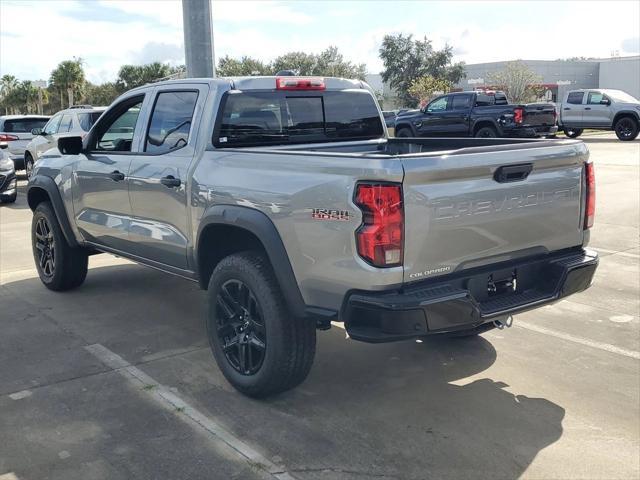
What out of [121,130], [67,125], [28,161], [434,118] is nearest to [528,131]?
[434,118]

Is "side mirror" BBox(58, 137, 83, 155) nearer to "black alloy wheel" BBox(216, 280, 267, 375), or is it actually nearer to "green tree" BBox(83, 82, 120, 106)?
"black alloy wheel" BBox(216, 280, 267, 375)

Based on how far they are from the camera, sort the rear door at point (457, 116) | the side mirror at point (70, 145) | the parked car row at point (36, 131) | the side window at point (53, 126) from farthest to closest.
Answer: the rear door at point (457, 116), the side window at point (53, 126), the parked car row at point (36, 131), the side mirror at point (70, 145)

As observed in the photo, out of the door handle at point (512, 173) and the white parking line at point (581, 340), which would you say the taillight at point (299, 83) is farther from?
the white parking line at point (581, 340)

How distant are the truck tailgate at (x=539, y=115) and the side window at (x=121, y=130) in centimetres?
1582

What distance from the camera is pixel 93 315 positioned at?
228 inches

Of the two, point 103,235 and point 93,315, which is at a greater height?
point 103,235

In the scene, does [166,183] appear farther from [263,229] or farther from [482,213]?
[482,213]

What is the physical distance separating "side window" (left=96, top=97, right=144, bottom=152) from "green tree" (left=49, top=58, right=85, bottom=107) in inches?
2487

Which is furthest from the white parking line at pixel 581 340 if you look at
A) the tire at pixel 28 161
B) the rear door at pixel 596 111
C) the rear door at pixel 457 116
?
the rear door at pixel 596 111

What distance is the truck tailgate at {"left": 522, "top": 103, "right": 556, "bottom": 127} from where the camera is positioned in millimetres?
19453

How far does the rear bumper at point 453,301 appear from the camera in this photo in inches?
128

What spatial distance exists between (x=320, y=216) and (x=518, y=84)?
5005 cm

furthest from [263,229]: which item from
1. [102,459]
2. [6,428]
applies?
[6,428]

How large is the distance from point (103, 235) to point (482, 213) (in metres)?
3.35
